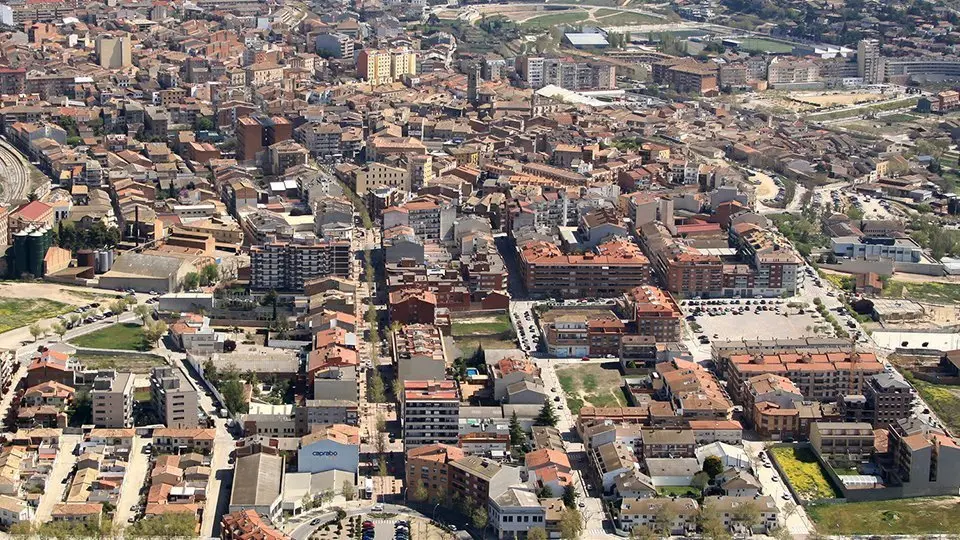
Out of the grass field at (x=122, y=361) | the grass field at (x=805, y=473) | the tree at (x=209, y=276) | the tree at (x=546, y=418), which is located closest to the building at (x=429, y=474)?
the tree at (x=546, y=418)

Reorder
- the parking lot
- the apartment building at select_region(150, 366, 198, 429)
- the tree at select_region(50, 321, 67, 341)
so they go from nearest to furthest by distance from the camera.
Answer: the apartment building at select_region(150, 366, 198, 429)
the tree at select_region(50, 321, 67, 341)
the parking lot

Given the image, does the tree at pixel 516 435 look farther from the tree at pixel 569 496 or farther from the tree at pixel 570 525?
the tree at pixel 570 525

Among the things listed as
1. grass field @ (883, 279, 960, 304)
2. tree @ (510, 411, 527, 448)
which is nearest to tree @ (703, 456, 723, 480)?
tree @ (510, 411, 527, 448)

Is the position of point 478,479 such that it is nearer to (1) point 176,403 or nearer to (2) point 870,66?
(1) point 176,403

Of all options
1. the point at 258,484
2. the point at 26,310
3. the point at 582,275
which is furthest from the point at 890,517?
the point at 26,310

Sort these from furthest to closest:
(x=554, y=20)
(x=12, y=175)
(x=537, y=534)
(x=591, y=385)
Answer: (x=554, y=20) < (x=12, y=175) < (x=591, y=385) < (x=537, y=534)

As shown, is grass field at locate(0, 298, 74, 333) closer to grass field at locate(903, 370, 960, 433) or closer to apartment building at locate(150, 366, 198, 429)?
apartment building at locate(150, 366, 198, 429)
